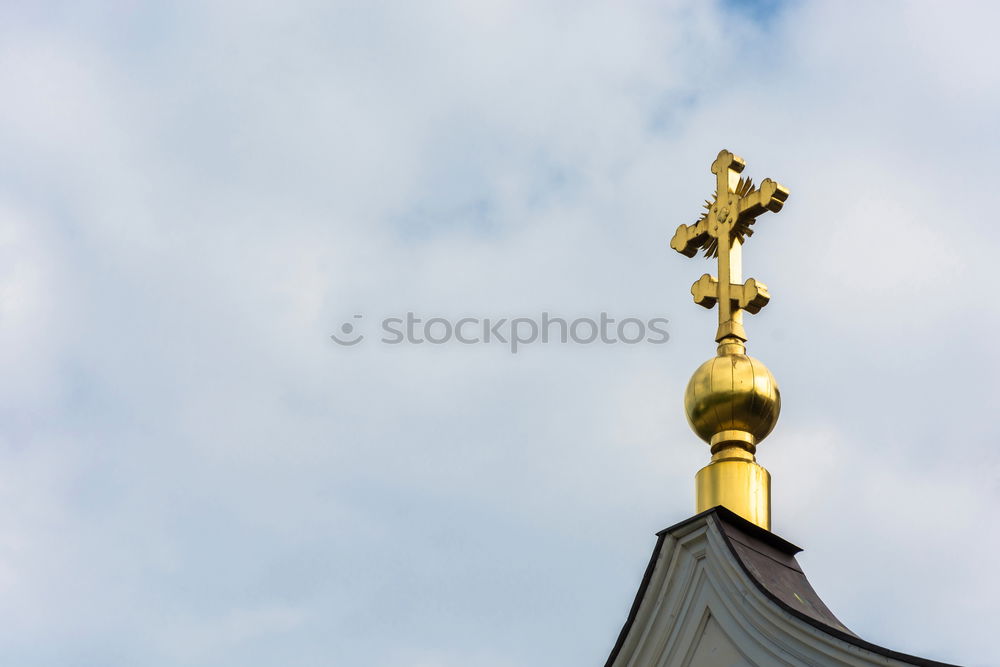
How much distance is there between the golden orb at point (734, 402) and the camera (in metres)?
11.7

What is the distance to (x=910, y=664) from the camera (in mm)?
9344

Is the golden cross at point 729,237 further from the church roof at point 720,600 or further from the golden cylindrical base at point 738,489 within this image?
the church roof at point 720,600

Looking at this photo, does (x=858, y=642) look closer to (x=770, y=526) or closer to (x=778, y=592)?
(x=778, y=592)

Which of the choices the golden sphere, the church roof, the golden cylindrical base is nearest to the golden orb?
the golden sphere

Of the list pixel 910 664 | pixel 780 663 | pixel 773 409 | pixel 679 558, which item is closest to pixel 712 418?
pixel 773 409

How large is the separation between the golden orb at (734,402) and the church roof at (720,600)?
887mm

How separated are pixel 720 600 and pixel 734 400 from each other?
1514 millimetres

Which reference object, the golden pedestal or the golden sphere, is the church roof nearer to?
the golden pedestal

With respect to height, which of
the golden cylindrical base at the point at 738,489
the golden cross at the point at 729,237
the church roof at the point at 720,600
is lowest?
the church roof at the point at 720,600

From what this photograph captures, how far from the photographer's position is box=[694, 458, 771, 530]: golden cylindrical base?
37.6ft

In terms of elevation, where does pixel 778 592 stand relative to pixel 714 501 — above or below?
below

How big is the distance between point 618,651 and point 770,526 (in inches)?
50.8

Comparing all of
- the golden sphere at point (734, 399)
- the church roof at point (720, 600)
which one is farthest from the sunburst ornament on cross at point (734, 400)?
the church roof at point (720, 600)

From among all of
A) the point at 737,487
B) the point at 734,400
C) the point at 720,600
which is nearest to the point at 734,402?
the point at 734,400
